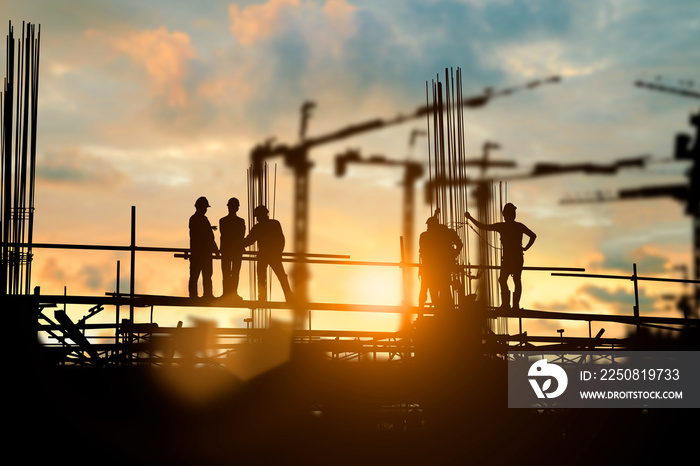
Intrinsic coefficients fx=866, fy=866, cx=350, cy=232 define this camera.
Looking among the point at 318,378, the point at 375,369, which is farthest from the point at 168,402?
the point at 375,369

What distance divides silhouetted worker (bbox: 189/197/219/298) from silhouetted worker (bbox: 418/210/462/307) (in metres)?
3.43

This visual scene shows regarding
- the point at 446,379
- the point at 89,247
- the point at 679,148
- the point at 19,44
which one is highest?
the point at 679,148

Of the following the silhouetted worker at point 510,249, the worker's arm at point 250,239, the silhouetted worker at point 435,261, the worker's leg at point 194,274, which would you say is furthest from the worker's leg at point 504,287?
the worker's leg at point 194,274

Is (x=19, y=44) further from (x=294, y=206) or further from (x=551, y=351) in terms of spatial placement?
(x=294, y=206)

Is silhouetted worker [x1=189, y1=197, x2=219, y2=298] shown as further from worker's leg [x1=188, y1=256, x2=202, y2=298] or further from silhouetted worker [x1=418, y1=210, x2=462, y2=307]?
silhouetted worker [x1=418, y1=210, x2=462, y2=307]

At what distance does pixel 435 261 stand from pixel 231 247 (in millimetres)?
3353

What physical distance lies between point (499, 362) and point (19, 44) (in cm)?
1038

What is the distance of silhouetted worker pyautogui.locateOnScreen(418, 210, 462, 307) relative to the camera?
1423 centimetres

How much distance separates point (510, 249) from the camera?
14312 mm

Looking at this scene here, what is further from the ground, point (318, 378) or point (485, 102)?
point (485, 102)

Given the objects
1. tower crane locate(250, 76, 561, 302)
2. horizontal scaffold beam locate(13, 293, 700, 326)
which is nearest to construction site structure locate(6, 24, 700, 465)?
horizontal scaffold beam locate(13, 293, 700, 326)

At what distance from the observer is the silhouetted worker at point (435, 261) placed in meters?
14.2

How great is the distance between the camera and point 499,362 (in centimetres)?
1391

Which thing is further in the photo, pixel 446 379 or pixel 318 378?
pixel 318 378
